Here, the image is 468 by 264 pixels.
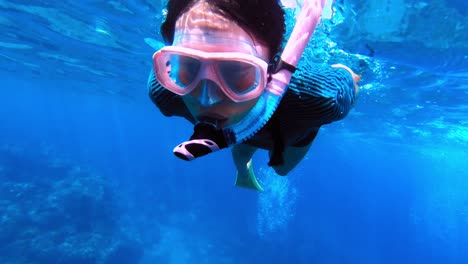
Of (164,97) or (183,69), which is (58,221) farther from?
(183,69)

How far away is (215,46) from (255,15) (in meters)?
0.42

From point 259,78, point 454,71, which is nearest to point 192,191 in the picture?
point 454,71

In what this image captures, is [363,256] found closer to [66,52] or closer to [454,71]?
[454,71]

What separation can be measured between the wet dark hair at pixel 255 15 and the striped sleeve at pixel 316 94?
19.9 inches

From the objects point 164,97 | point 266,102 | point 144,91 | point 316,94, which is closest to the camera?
point 266,102

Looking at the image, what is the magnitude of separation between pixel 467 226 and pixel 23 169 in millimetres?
152148

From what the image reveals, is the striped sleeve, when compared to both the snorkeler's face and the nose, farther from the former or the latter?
the nose

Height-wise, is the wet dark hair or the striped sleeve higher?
the wet dark hair

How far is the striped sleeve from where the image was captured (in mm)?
2811

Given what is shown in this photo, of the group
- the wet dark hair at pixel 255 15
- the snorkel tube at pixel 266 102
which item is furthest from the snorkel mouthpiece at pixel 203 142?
the wet dark hair at pixel 255 15

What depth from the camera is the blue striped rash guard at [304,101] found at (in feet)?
9.27

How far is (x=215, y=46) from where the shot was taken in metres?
2.13

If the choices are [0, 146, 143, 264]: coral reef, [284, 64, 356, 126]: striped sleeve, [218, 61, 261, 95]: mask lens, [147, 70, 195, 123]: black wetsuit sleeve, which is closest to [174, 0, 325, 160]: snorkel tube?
[218, 61, 261, 95]: mask lens

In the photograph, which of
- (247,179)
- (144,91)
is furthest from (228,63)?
(144,91)
